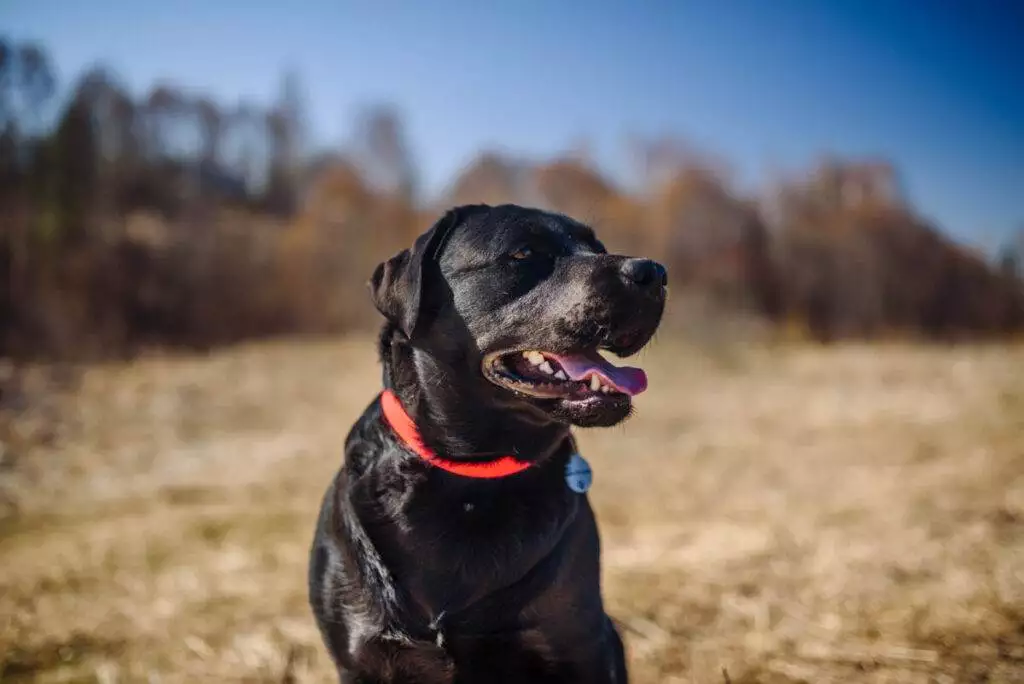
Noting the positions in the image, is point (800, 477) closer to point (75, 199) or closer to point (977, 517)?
point (977, 517)

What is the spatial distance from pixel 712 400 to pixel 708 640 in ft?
32.3

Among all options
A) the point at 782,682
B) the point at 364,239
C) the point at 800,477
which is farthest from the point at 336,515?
the point at 364,239

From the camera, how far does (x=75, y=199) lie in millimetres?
22766

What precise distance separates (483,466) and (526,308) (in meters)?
0.60

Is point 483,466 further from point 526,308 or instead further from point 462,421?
point 526,308

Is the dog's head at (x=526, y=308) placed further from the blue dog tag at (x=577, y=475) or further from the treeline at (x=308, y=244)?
the treeline at (x=308, y=244)

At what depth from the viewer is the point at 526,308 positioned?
2.57 metres

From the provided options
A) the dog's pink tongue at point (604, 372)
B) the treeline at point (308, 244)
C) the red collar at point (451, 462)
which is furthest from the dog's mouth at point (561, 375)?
the treeline at point (308, 244)

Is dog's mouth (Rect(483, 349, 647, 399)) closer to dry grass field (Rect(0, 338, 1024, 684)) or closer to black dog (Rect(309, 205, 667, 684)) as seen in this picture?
black dog (Rect(309, 205, 667, 684))

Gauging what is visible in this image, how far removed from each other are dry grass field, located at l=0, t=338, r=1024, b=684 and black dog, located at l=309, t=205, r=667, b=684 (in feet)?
3.68

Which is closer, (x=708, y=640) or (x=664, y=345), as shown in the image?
(x=708, y=640)

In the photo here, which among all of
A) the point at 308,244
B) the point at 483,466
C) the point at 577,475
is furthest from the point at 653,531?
the point at 308,244

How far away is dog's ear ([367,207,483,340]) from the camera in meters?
2.60

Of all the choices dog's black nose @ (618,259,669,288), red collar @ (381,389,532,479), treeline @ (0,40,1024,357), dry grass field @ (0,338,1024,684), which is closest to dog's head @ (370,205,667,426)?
dog's black nose @ (618,259,669,288)
